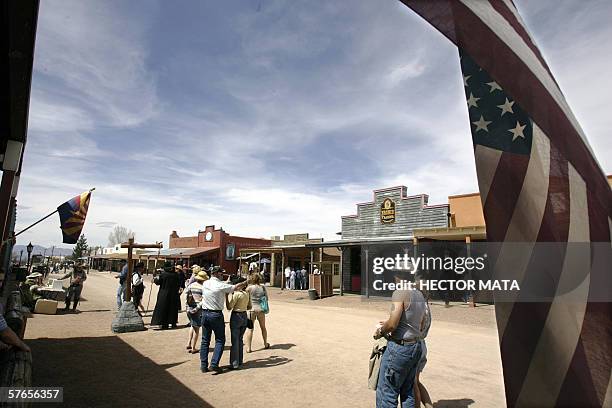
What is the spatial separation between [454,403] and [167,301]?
7639mm

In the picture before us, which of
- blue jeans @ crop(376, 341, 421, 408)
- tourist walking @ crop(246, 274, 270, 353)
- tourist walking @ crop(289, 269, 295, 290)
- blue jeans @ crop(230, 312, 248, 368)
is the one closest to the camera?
blue jeans @ crop(376, 341, 421, 408)

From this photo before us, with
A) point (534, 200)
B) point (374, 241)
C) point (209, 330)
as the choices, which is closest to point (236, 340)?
point (209, 330)

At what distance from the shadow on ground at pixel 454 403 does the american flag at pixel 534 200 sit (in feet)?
9.82

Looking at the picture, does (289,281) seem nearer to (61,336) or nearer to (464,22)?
(61,336)

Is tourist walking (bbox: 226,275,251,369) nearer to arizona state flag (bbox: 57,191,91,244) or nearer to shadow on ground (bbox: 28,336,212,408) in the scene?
shadow on ground (bbox: 28,336,212,408)

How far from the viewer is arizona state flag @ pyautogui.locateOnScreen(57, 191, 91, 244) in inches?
384

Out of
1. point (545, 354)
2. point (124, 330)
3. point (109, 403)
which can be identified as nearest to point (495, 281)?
point (545, 354)

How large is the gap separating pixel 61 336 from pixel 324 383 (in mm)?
6687

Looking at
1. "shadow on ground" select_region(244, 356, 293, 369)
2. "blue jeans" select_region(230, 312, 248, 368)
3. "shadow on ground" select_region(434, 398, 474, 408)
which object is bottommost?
"shadow on ground" select_region(434, 398, 474, 408)

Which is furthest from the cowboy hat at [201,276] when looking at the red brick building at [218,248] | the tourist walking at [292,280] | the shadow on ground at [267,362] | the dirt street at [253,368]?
the red brick building at [218,248]

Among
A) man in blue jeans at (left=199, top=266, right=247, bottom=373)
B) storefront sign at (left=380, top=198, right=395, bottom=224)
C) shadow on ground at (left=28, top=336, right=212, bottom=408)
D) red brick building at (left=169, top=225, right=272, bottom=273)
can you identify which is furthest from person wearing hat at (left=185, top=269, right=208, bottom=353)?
red brick building at (left=169, top=225, right=272, bottom=273)

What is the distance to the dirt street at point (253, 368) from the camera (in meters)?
4.89

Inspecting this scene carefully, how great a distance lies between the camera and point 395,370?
338cm

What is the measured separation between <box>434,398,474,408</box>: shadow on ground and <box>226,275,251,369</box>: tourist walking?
10.9ft
